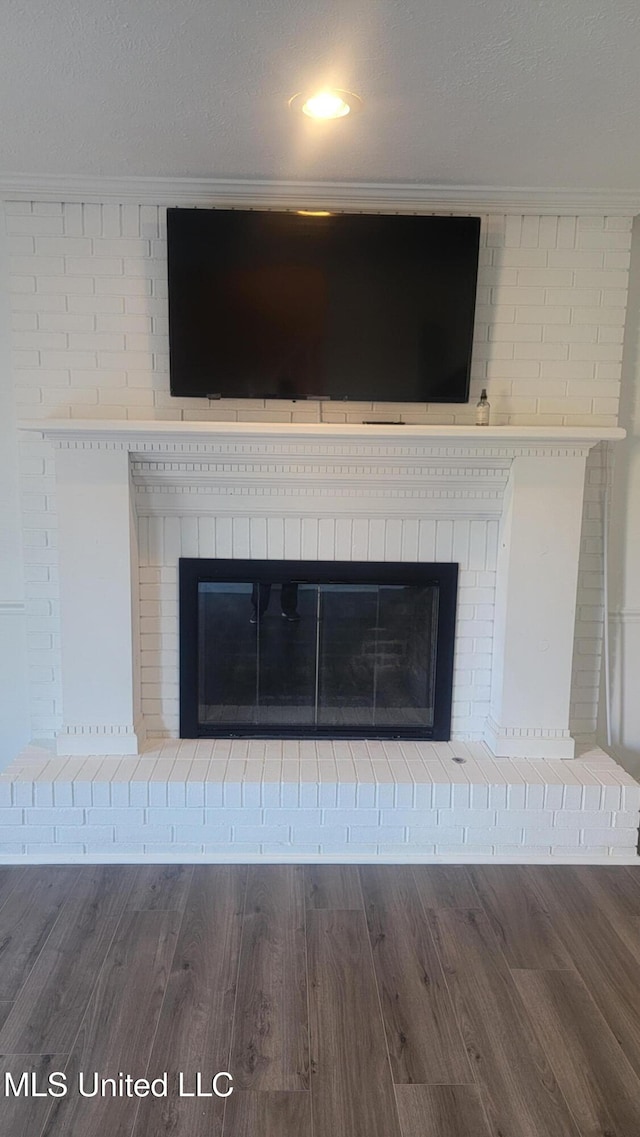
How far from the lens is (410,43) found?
1632 millimetres

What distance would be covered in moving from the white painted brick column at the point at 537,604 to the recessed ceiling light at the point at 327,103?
1.28 m

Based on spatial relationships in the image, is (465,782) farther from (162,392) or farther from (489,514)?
(162,392)

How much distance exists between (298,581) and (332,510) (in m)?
0.32

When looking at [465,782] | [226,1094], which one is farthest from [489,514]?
[226,1094]

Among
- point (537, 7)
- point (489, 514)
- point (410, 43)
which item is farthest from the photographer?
point (489, 514)

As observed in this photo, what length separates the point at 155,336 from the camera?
104 inches

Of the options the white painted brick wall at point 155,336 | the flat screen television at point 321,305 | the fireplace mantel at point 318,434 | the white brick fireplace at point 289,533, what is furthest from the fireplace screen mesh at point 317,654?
the flat screen television at point 321,305

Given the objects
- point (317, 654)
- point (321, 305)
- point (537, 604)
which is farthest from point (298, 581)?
point (321, 305)

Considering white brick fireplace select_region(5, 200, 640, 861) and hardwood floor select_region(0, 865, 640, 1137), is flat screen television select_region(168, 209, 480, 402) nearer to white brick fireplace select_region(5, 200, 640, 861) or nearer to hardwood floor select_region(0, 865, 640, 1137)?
white brick fireplace select_region(5, 200, 640, 861)

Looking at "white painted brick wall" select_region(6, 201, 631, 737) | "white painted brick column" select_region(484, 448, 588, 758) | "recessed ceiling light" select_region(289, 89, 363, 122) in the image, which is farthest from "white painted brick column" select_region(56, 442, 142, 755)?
"white painted brick column" select_region(484, 448, 588, 758)

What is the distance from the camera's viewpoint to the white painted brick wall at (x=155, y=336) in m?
2.59

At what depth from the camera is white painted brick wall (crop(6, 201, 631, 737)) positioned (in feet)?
8.49

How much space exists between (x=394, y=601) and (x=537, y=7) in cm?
194

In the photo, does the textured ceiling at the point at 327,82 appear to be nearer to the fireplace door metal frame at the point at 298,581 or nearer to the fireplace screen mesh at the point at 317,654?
the fireplace door metal frame at the point at 298,581
